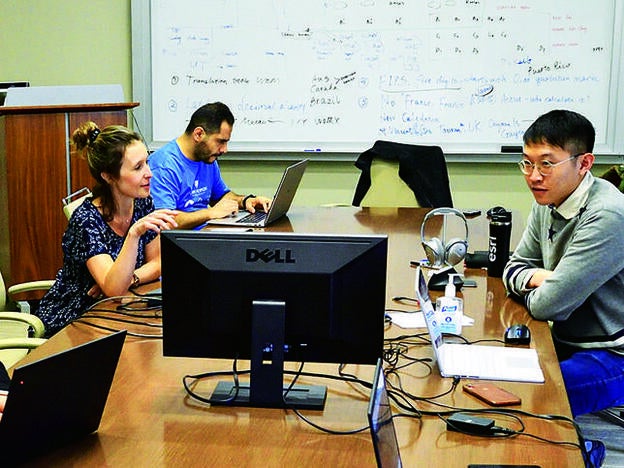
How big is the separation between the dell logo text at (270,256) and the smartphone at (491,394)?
0.47 meters

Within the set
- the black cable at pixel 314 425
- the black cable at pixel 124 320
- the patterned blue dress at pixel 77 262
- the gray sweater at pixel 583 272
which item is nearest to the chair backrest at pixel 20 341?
the patterned blue dress at pixel 77 262

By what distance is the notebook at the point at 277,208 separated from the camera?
3629 mm

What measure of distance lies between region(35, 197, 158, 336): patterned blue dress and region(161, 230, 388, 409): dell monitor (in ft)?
3.30

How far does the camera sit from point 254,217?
3861 millimetres

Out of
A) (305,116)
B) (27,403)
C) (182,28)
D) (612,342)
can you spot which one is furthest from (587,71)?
(27,403)

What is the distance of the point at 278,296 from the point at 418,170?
286 cm

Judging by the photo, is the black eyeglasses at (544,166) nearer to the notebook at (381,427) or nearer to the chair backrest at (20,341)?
the notebook at (381,427)

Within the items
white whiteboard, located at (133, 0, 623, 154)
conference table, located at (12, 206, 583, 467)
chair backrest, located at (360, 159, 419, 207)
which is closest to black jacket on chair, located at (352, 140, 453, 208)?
chair backrest, located at (360, 159, 419, 207)

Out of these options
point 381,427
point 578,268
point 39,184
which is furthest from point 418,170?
point 381,427

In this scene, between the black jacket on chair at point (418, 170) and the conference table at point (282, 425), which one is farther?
the black jacket on chair at point (418, 170)

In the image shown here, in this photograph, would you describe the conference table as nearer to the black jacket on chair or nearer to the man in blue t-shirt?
the man in blue t-shirt

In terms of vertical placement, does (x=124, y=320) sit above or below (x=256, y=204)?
below

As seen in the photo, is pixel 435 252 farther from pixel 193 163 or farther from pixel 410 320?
pixel 193 163

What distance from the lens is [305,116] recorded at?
5.15m
